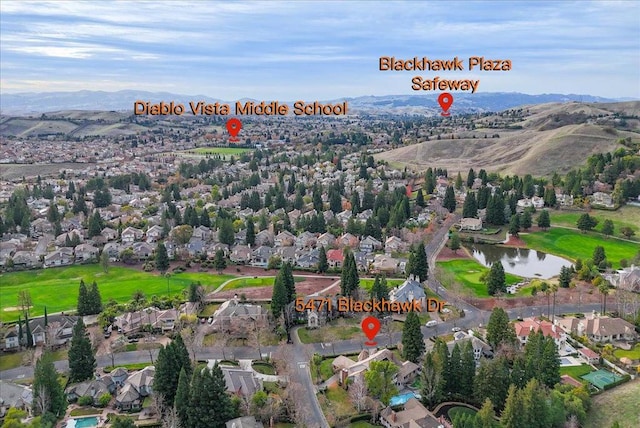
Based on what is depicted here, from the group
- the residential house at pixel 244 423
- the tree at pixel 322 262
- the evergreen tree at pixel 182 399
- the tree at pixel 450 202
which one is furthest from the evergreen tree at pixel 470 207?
the evergreen tree at pixel 182 399

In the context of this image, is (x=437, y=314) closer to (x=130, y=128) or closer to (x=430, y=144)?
(x=430, y=144)

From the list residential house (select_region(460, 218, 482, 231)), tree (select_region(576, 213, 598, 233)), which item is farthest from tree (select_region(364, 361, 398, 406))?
tree (select_region(576, 213, 598, 233))

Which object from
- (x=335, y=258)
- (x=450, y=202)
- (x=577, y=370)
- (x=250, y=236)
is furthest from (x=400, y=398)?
(x=450, y=202)

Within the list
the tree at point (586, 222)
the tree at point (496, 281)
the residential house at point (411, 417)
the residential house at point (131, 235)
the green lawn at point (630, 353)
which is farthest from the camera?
the residential house at point (131, 235)

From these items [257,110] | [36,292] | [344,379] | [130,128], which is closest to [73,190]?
[36,292]

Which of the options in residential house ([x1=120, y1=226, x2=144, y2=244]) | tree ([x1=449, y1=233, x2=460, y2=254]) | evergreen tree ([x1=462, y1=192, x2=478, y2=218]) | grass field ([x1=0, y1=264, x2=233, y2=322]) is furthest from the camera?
evergreen tree ([x1=462, y1=192, x2=478, y2=218])

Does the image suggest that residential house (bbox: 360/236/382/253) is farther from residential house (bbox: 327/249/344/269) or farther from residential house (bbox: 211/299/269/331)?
residential house (bbox: 211/299/269/331)

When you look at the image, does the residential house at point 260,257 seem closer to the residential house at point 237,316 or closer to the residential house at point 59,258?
the residential house at point 237,316
